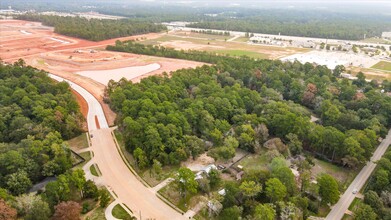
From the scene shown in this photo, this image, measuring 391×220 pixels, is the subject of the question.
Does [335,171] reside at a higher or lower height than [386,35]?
lower

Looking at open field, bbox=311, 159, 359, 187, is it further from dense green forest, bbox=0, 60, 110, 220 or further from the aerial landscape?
dense green forest, bbox=0, 60, 110, 220

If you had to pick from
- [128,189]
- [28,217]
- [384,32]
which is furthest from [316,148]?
[384,32]

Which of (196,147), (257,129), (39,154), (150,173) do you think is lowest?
(150,173)

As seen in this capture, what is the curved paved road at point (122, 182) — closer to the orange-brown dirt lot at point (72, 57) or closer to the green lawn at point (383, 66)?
the orange-brown dirt lot at point (72, 57)

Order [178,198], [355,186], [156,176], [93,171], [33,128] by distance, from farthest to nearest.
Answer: [33,128]
[93,171]
[156,176]
[355,186]
[178,198]

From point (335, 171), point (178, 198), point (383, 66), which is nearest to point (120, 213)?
point (178, 198)

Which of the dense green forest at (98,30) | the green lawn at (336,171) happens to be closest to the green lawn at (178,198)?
the green lawn at (336,171)

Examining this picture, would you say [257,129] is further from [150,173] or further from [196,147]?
[150,173]

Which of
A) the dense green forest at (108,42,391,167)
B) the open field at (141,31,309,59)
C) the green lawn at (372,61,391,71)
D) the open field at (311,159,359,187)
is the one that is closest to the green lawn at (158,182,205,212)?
the dense green forest at (108,42,391,167)
